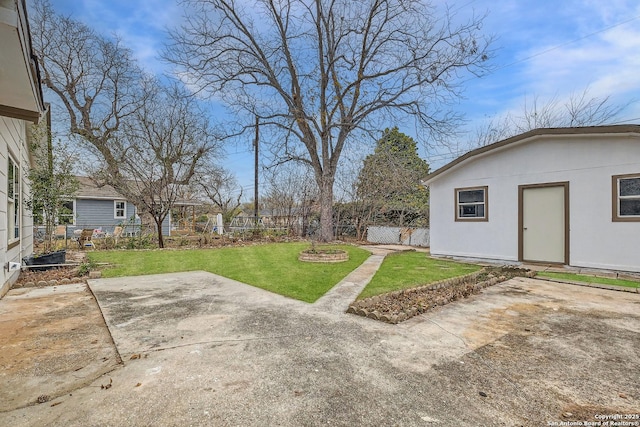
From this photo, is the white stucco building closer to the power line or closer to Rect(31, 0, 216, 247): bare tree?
Rect(31, 0, 216, 247): bare tree

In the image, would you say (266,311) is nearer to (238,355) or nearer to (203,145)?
(238,355)

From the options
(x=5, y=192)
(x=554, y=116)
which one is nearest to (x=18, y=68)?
(x=5, y=192)

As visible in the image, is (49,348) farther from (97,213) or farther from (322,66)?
(97,213)

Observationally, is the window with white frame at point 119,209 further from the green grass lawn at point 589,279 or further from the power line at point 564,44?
the green grass lawn at point 589,279

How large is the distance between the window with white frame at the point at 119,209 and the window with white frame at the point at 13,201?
13.6 m

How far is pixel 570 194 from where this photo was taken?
7621 millimetres

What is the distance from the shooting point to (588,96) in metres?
14.2

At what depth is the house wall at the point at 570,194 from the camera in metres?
6.96

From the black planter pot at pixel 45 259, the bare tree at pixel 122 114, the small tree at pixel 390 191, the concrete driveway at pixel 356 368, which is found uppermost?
the bare tree at pixel 122 114

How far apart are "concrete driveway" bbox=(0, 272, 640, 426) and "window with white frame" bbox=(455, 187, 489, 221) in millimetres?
4808

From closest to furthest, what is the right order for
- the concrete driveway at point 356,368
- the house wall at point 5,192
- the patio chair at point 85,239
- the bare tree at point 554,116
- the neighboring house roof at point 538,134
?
the concrete driveway at point 356,368 < the house wall at point 5,192 < the neighboring house roof at point 538,134 < the patio chair at point 85,239 < the bare tree at point 554,116

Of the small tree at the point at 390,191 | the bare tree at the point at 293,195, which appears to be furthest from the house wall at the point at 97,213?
the small tree at the point at 390,191

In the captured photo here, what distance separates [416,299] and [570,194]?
555cm

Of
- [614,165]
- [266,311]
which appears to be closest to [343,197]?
[614,165]
